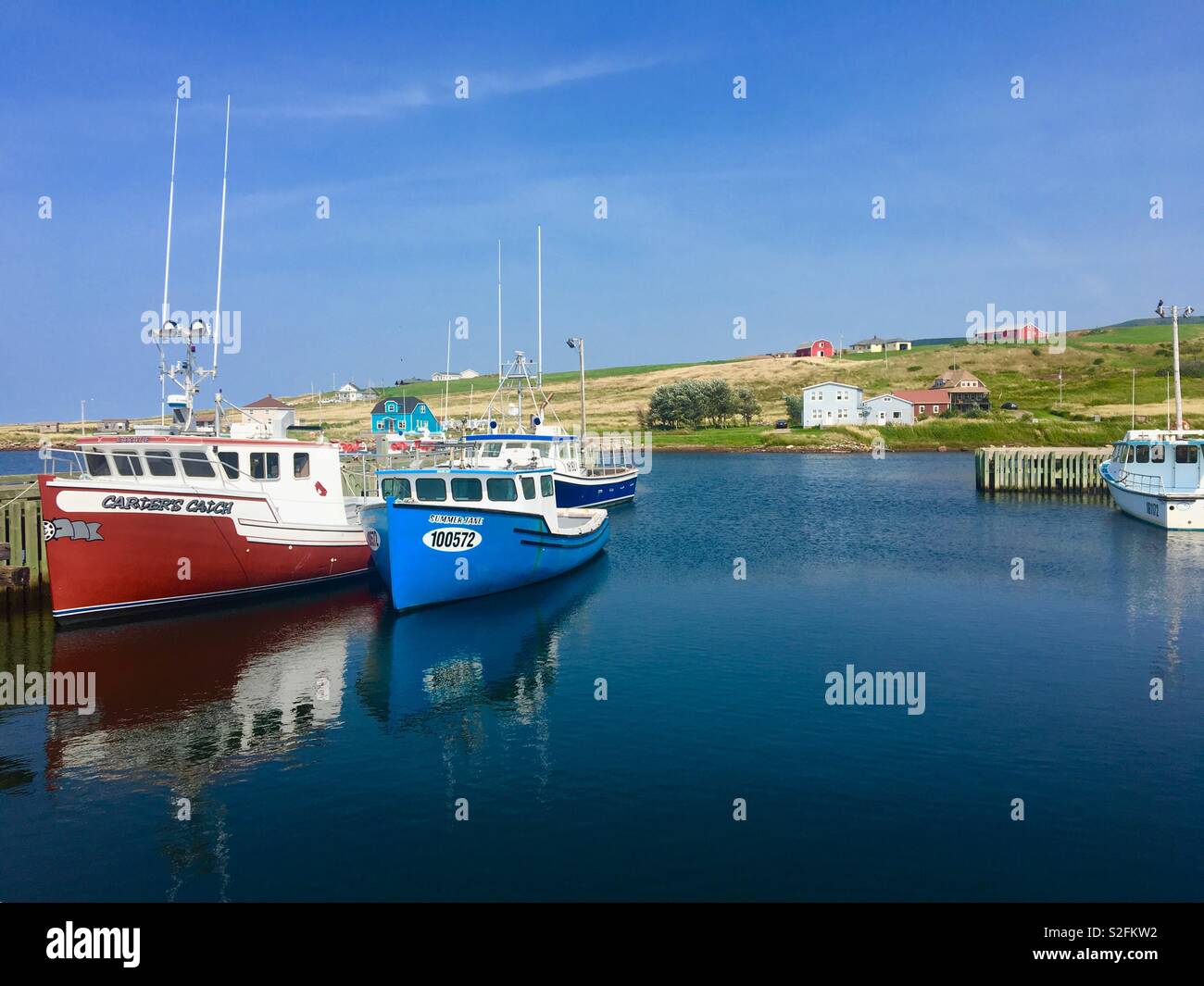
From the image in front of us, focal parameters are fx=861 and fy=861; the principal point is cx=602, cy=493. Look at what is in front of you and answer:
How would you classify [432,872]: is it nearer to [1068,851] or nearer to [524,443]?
[1068,851]

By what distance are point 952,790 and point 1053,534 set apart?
35.9 metres

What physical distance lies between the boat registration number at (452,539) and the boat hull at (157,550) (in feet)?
22.0

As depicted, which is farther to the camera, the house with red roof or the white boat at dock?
the house with red roof

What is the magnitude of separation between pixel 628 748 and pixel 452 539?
14.3 m

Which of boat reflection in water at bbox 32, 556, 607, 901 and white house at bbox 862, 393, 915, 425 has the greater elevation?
white house at bbox 862, 393, 915, 425

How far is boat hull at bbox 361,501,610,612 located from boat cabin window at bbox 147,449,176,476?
23.3ft

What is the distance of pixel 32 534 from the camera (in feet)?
110

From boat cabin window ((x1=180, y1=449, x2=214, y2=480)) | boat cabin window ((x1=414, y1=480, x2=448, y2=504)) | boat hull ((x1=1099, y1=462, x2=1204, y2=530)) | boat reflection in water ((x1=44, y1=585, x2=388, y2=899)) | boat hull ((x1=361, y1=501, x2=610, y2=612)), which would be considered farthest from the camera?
boat hull ((x1=1099, y1=462, x2=1204, y2=530))

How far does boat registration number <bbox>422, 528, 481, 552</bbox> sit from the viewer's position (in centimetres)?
3062

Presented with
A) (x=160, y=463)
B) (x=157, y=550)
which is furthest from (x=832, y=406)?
(x=157, y=550)

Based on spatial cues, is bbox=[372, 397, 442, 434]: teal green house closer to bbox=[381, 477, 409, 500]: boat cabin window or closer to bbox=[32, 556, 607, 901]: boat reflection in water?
bbox=[381, 477, 409, 500]: boat cabin window

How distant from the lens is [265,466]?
33188 mm

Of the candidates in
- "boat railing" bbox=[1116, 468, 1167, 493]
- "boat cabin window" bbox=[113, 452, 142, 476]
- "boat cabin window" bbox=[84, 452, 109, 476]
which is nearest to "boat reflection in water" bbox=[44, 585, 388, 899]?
"boat cabin window" bbox=[113, 452, 142, 476]

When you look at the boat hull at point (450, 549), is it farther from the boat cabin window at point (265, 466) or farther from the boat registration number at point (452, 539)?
the boat cabin window at point (265, 466)
